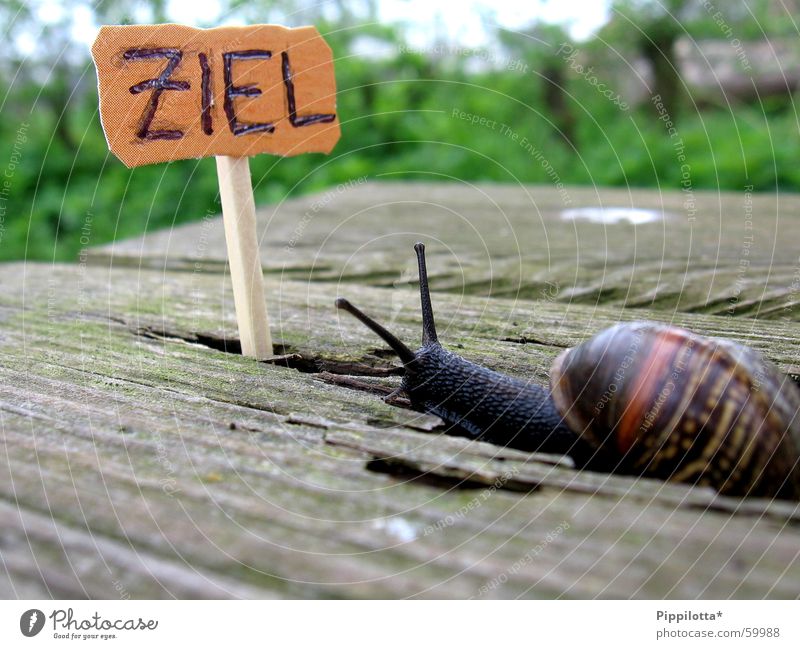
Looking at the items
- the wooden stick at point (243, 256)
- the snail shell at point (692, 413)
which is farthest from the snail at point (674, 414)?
the wooden stick at point (243, 256)

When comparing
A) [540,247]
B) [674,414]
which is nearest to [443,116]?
[540,247]

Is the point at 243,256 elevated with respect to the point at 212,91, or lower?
lower

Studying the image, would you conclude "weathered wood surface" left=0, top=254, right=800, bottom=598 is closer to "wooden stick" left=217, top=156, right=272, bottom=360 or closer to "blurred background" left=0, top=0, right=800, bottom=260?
"wooden stick" left=217, top=156, right=272, bottom=360

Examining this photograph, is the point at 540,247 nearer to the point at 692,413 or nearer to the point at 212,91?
the point at 212,91

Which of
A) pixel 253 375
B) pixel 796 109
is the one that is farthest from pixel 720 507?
pixel 796 109
